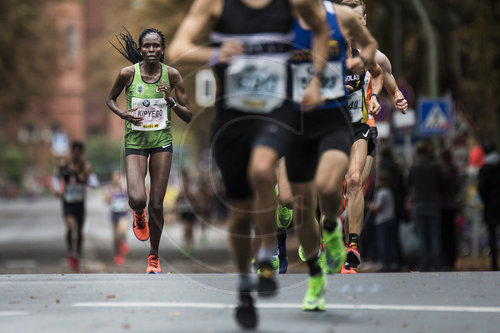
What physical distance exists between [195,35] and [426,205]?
11039 millimetres

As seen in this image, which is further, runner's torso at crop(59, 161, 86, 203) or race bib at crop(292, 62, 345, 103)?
runner's torso at crop(59, 161, 86, 203)

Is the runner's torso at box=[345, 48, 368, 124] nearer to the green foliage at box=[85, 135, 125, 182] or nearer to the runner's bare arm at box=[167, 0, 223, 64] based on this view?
the runner's bare arm at box=[167, 0, 223, 64]

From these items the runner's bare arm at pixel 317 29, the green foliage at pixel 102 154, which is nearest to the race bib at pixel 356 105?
the runner's bare arm at pixel 317 29

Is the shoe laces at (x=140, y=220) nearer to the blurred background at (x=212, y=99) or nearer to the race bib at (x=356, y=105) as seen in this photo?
the blurred background at (x=212, y=99)

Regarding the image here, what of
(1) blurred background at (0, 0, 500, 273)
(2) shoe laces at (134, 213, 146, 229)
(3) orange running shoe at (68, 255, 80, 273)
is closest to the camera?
(2) shoe laces at (134, 213, 146, 229)

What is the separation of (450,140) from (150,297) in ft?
48.7

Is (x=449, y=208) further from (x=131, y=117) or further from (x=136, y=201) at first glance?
(x=131, y=117)

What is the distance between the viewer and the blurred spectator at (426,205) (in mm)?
17109

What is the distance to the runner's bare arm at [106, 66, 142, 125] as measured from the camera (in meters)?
10.1

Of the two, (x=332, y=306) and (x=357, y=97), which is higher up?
(x=357, y=97)

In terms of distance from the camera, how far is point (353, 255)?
980 centimetres

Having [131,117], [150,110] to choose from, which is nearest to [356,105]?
[150,110]

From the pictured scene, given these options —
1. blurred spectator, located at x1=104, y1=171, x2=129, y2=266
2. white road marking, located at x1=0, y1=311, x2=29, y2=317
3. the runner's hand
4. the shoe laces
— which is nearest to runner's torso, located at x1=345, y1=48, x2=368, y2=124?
the runner's hand

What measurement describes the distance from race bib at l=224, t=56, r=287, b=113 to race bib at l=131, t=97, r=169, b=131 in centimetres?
355
